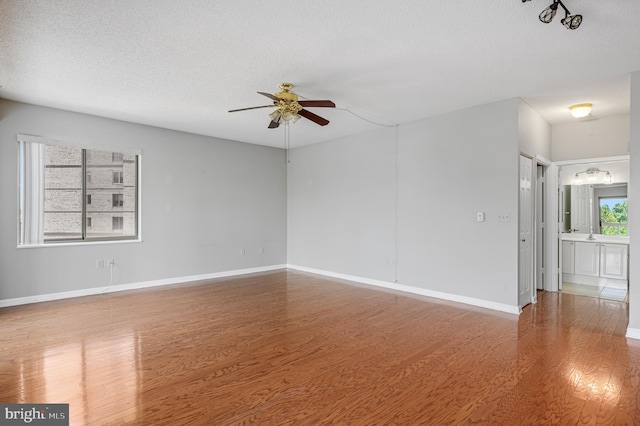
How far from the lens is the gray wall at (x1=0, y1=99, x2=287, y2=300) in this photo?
4.61 m

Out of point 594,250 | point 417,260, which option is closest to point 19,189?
point 417,260

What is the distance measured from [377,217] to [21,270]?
5263mm

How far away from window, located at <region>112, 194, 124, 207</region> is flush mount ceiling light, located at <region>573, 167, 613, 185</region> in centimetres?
786

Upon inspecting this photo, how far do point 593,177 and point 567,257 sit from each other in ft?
4.93

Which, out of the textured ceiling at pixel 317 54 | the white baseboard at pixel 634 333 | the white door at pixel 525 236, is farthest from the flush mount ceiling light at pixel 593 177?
the white baseboard at pixel 634 333

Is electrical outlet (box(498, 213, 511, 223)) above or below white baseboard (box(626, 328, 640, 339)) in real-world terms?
above

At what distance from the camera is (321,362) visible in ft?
9.56

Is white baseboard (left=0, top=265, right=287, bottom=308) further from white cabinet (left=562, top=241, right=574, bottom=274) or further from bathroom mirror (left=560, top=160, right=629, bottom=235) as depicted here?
bathroom mirror (left=560, top=160, right=629, bottom=235)

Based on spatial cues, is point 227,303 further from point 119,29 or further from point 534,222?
point 534,222

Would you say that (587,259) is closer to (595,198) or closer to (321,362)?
(595,198)

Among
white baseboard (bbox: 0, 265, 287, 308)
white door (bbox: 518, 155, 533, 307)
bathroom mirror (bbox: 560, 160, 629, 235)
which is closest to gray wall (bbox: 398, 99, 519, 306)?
white door (bbox: 518, 155, 533, 307)

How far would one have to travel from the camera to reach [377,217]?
6.02 m

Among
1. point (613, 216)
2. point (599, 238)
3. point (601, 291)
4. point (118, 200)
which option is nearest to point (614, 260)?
point (599, 238)

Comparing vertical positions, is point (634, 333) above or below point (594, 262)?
below
